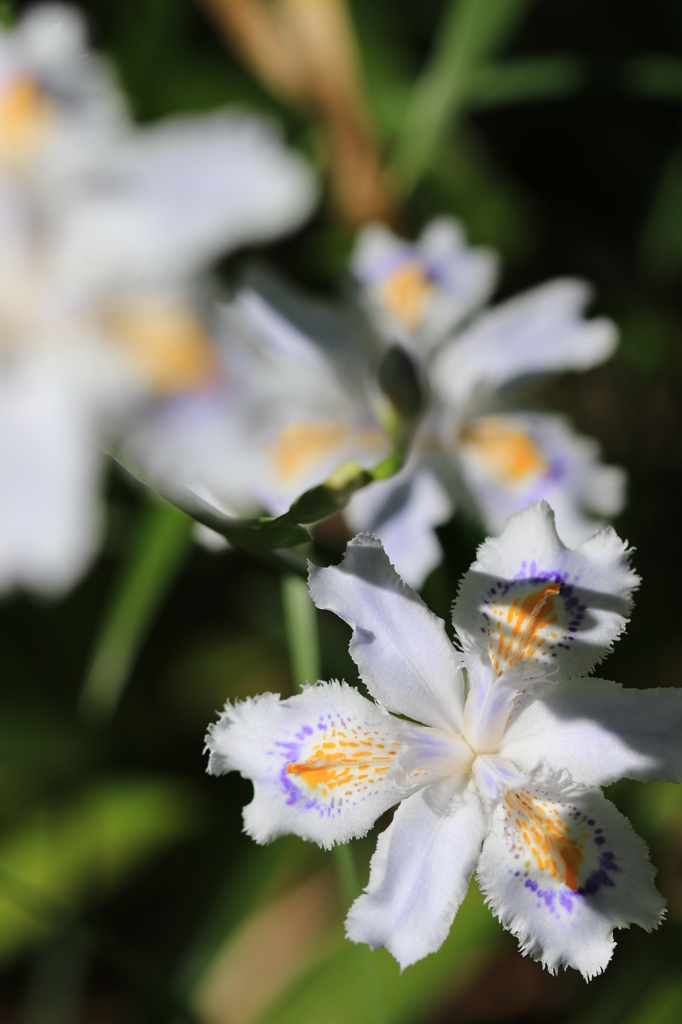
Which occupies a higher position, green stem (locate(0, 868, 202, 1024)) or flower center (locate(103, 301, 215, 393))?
flower center (locate(103, 301, 215, 393))

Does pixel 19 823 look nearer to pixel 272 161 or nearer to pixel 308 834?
pixel 308 834

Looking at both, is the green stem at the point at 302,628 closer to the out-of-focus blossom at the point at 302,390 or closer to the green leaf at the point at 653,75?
the out-of-focus blossom at the point at 302,390

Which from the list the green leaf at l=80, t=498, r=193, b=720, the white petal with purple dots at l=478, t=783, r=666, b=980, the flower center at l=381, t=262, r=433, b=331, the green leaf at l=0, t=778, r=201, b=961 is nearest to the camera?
the white petal with purple dots at l=478, t=783, r=666, b=980

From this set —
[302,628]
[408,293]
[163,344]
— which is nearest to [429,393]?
[408,293]

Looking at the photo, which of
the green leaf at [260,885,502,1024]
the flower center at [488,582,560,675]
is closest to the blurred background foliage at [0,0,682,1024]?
the green leaf at [260,885,502,1024]

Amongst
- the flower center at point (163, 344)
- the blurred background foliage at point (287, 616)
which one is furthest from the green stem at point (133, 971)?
the flower center at point (163, 344)

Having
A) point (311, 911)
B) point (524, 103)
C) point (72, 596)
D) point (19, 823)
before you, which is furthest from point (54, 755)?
point (524, 103)

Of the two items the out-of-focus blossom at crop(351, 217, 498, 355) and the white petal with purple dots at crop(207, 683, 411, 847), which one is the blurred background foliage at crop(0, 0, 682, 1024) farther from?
the white petal with purple dots at crop(207, 683, 411, 847)
